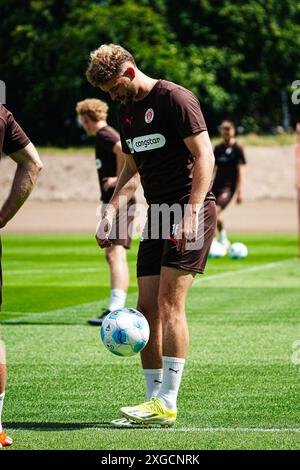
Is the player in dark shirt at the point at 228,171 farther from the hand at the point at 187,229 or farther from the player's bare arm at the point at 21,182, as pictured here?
the player's bare arm at the point at 21,182

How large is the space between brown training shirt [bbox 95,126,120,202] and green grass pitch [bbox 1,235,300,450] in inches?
68.8

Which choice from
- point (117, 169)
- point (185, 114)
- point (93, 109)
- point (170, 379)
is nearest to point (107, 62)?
point (185, 114)

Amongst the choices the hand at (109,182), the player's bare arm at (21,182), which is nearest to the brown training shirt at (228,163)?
the hand at (109,182)

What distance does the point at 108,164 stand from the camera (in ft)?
39.5

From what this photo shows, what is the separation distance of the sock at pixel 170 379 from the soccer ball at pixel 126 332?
0.77 feet

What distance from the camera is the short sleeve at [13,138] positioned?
618 cm

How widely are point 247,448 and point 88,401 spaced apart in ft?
6.54

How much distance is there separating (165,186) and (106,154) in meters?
5.06

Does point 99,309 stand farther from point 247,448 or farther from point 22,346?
point 247,448

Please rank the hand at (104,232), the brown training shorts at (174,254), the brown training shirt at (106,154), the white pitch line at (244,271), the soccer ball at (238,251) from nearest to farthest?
the brown training shorts at (174,254) → the hand at (104,232) → the brown training shirt at (106,154) → the white pitch line at (244,271) → the soccer ball at (238,251)

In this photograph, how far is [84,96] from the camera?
50812 mm

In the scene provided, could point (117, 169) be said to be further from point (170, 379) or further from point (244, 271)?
point (244, 271)
